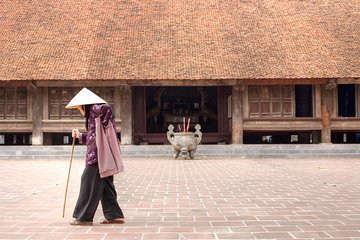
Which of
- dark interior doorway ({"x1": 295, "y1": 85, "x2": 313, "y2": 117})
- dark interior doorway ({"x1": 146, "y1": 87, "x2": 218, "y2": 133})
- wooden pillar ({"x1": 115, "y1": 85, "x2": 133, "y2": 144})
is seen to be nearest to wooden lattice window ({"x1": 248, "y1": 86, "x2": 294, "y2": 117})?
dark interior doorway ({"x1": 295, "y1": 85, "x2": 313, "y2": 117})

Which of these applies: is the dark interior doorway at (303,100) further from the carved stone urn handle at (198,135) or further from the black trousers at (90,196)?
the black trousers at (90,196)

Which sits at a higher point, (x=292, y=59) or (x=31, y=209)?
(x=292, y=59)

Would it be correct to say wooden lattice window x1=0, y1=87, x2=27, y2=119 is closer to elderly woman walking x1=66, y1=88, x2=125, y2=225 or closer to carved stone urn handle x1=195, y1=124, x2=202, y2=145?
carved stone urn handle x1=195, y1=124, x2=202, y2=145

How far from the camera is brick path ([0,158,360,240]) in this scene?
4.41 m

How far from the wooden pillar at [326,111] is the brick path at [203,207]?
869 centimetres

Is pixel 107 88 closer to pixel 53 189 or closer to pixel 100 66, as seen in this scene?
pixel 100 66

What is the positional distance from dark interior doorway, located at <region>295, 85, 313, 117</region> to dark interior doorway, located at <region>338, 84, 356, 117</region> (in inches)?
65.1

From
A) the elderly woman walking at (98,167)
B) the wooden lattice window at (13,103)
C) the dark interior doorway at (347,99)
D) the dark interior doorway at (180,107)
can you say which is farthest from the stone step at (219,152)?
the elderly woman walking at (98,167)

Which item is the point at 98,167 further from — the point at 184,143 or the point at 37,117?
the point at 37,117

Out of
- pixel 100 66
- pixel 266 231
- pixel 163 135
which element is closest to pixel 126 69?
pixel 100 66

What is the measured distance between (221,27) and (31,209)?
15693 mm

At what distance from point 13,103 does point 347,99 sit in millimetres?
15520

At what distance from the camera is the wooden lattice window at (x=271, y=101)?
61.4 ft

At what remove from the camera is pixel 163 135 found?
19375 mm
